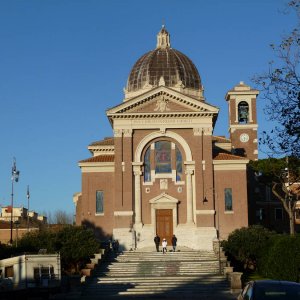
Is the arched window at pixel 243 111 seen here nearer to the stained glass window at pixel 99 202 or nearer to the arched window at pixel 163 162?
the arched window at pixel 163 162

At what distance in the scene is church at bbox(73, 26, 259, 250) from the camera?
51.5 meters

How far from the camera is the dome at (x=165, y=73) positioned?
195ft

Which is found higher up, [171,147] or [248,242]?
[171,147]

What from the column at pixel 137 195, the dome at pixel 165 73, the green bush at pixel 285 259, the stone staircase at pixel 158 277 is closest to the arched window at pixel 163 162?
the column at pixel 137 195

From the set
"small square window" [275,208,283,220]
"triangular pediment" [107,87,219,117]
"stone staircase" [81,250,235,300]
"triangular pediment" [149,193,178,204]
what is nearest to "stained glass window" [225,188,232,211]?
"triangular pediment" [149,193,178,204]

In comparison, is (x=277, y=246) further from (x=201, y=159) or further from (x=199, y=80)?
(x=199, y=80)

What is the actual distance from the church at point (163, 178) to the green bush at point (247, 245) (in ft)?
19.2

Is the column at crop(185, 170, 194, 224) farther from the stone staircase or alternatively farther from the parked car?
the parked car

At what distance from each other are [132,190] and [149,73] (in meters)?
13.2

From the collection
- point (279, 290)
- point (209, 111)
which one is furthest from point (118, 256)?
point (279, 290)

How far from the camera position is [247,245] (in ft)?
143

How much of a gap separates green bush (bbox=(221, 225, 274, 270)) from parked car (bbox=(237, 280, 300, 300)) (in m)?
26.7

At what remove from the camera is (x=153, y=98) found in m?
52.9

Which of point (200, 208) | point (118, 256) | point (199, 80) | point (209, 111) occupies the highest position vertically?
point (199, 80)
